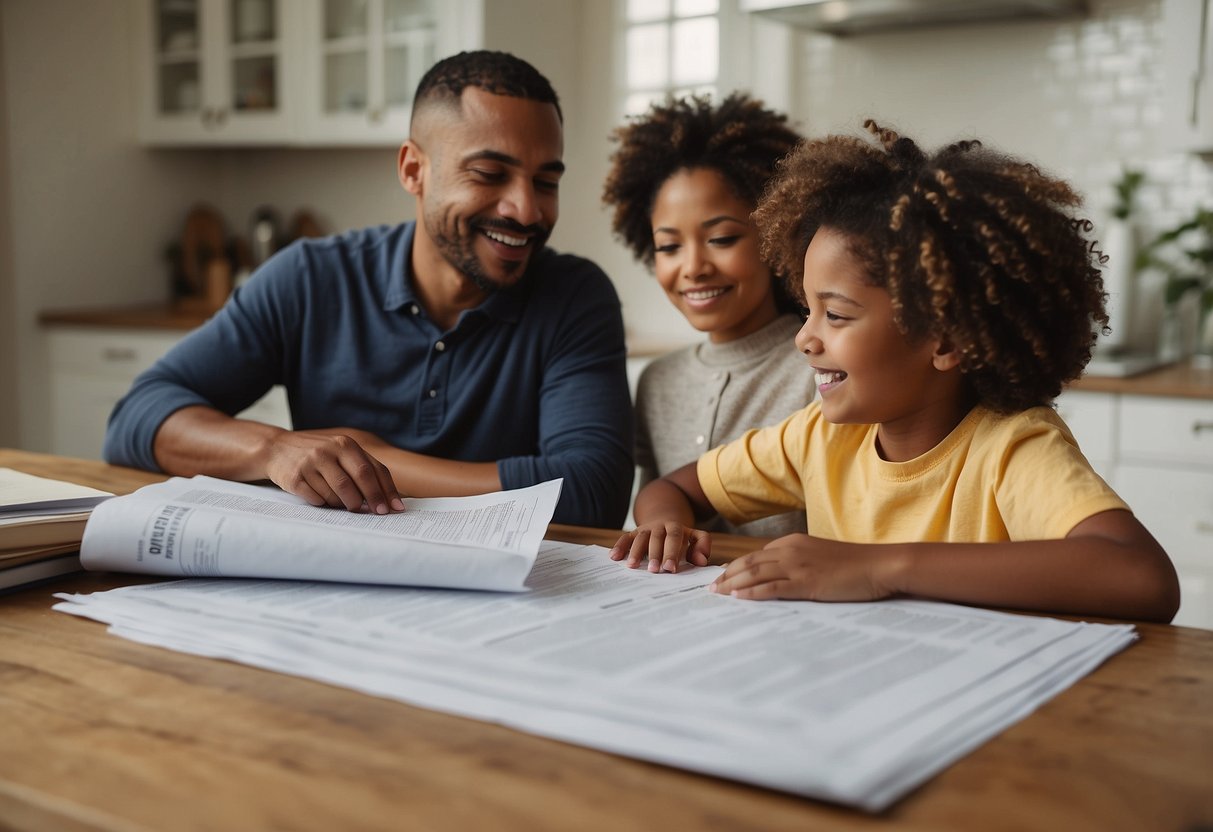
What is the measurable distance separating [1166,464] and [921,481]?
154 cm

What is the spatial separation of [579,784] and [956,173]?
29.9 inches

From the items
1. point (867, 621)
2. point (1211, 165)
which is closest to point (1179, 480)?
point (1211, 165)

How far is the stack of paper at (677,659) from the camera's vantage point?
23.1 inches

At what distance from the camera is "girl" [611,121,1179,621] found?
3.37 feet

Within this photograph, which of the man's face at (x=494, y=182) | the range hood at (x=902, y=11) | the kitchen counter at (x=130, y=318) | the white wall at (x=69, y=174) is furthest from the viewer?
the white wall at (x=69, y=174)

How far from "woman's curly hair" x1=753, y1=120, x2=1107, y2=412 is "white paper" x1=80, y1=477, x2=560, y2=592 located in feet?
1.31

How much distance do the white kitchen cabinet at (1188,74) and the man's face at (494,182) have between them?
1639 mm

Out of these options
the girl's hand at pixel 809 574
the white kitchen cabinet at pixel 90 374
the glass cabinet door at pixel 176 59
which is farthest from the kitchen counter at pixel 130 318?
the girl's hand at pixel 809 574

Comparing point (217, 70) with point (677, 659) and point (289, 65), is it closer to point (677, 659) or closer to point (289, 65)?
point (289, 65)

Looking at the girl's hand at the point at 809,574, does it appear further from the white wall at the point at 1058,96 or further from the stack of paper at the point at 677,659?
the white wall at the point at 1058,96

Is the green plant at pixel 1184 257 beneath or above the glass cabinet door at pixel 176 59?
beneath

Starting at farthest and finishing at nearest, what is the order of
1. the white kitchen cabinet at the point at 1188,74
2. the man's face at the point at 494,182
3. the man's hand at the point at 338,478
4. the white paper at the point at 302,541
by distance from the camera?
1. the white kitchen cabinet at the point at 1188,74
2. the man's face at the point at 494,182
3. the man's hand at the point at 338,478
4. the white paper at the point at 302,541

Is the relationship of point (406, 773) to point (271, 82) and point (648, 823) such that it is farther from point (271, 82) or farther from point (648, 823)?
point (271, 82)

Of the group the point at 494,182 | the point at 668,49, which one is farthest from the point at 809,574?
the point at 668,49
